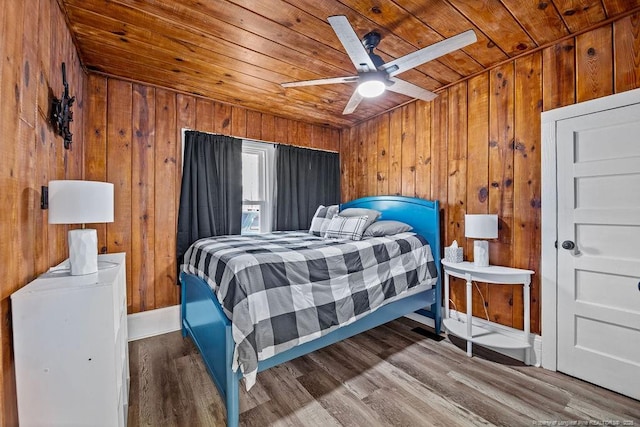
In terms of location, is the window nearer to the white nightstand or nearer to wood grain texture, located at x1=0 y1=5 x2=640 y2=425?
wood grain texture, located at x1=0 y1=5 x2=640 y2=425

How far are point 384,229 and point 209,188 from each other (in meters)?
1.95

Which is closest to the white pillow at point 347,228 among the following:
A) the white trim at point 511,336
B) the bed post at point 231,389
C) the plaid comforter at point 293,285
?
the plaid comforter at point 293,285

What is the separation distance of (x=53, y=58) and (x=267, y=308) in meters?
1.89

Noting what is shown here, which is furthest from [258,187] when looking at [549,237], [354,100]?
[549,237]

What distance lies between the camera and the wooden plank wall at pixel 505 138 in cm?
198

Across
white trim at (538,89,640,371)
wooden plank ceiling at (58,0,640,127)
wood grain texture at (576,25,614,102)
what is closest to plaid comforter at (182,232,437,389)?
white trim at (538,89,640,371)

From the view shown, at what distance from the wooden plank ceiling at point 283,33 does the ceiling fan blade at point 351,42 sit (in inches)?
11.6

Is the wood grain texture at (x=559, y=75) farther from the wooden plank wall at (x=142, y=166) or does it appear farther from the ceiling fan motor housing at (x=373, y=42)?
the wooden plank wall at (x=142, y=166)

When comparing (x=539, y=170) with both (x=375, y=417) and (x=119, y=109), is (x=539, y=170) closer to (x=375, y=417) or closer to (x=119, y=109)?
(x=375, y=417)

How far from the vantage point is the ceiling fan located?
61.1 inches

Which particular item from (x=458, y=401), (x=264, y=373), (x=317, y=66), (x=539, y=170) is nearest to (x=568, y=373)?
(x=458, y=401)

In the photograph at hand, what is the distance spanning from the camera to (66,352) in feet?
3.70

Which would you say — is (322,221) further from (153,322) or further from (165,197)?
(153,322)

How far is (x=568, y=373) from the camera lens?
80.8 inches
